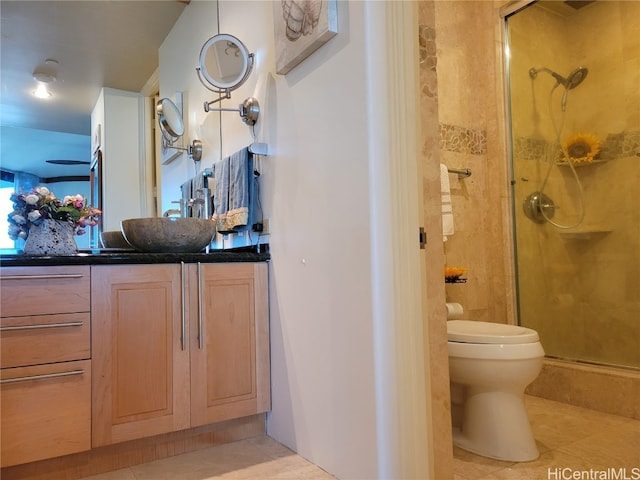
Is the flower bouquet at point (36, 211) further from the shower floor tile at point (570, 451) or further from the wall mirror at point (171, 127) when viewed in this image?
the shower floor tile at point (570, 451)

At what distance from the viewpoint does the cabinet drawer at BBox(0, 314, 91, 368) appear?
141cm

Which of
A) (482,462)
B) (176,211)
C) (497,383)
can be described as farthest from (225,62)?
(482,462)

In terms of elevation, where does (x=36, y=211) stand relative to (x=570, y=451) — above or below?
above

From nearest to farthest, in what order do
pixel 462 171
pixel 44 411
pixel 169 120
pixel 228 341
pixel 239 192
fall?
pixel 44 411 < pixel 228 341 < pixel 239 192 < pixel 169 120 < pixel 462 171

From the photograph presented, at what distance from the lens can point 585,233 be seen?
104 inches

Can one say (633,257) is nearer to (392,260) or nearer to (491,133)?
(491,133)

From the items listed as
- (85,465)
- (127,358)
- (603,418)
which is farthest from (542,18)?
(85,465)

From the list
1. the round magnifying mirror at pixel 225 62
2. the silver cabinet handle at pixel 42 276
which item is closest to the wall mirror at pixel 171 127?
the round magnifying mirror at pixel 225 62

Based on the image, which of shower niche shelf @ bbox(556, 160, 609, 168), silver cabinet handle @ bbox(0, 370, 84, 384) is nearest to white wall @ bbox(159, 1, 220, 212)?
silver cabinet handle @ bbox(0, 370, 84, 384)

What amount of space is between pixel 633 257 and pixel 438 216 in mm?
1668

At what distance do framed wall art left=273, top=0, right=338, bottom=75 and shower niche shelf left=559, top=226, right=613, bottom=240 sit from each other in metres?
2.00

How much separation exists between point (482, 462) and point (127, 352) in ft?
4.51

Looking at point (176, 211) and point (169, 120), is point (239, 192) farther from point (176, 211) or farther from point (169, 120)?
point (169, 120)

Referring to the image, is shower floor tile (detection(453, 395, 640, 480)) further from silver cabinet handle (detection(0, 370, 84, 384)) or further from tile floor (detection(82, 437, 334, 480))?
silver cabinet handle (detection(0, 370, 84, 384))
